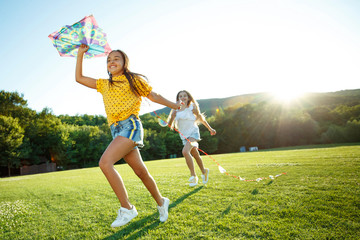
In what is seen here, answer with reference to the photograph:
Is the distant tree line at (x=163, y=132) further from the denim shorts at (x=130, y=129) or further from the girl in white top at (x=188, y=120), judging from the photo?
the denim shorts at (x=130, y=129)

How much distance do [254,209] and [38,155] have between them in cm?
5016

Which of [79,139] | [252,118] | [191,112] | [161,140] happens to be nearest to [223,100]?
A: [252,118]

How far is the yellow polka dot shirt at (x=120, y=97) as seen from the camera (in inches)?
111

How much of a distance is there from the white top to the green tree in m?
38.0

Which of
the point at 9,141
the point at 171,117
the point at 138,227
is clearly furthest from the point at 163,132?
the point at 138,227

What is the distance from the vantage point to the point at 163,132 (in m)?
60.2

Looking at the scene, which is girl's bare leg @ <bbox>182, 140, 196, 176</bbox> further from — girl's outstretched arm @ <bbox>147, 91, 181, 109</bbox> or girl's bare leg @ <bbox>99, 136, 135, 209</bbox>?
girl's bare leg @ <bbox>99, 136, 135, 209</bbox>

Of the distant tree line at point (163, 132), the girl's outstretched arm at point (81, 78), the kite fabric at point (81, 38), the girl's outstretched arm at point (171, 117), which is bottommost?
the distant tree line at point (163, 132)

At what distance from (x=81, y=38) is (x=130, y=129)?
1.69 m

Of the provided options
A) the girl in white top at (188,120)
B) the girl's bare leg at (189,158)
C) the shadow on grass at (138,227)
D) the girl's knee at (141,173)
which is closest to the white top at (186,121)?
the girl in white top at (188,120)

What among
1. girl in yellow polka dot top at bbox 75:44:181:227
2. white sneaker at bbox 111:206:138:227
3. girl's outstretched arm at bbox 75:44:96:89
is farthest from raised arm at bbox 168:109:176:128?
white sneaker at bbox 111:206:138:227

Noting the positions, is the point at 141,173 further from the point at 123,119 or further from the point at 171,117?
the point at 171,117

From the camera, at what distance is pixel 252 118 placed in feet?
191

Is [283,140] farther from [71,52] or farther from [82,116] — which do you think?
[82,116]
